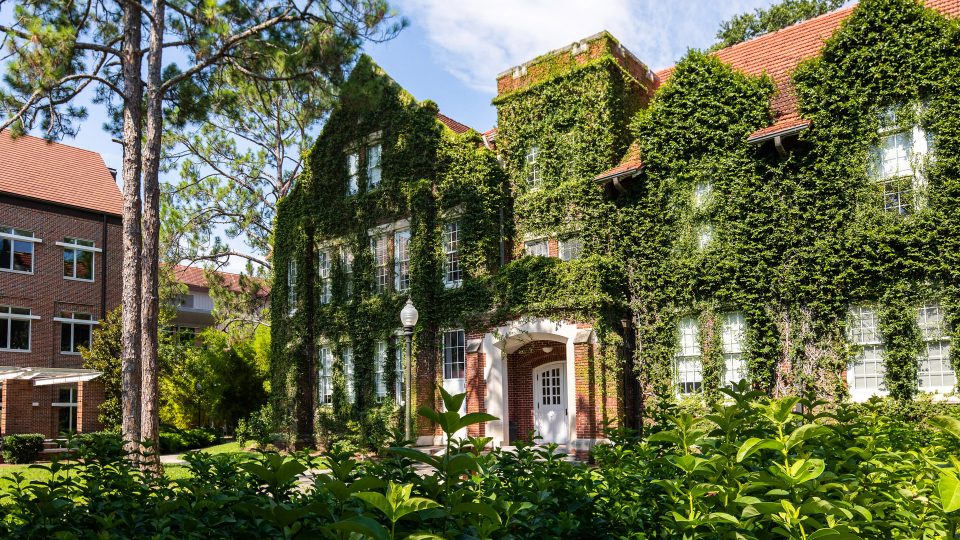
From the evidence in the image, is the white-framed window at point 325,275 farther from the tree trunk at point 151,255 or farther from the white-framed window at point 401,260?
the tree trunk at point 151,255

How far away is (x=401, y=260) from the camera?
75.7 feet

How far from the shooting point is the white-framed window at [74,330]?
31672 mm

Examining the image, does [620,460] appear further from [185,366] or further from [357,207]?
[185,366]

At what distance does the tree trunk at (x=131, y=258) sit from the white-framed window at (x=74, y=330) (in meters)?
16.3

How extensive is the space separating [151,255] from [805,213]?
558 inches

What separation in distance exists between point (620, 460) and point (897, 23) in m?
14.9

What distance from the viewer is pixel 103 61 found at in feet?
62.7

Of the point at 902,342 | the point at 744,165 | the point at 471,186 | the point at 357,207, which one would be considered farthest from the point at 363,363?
the point at 902,342

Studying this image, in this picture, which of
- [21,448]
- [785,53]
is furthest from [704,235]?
[21,448]

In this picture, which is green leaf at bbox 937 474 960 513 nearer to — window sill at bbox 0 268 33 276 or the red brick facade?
the red brick facade

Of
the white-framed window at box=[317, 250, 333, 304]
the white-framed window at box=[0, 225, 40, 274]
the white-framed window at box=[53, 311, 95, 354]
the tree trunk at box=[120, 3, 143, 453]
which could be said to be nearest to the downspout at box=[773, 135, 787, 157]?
the tree trunk at box=[120, 3, 143, 453]

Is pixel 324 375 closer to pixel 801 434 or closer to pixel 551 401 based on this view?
pixel 551 401

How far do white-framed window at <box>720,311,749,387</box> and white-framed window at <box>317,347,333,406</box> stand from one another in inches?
502

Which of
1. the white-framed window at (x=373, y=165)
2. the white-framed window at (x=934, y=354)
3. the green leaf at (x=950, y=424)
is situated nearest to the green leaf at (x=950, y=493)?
the green leaf at (x=950, y=424)
